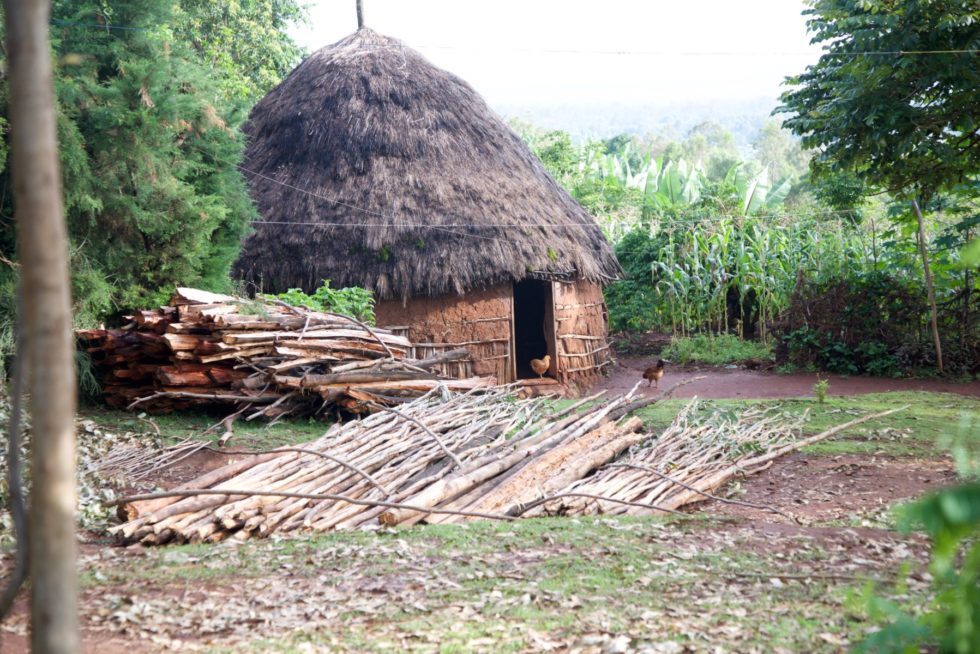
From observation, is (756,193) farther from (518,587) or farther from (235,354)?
(518,587)

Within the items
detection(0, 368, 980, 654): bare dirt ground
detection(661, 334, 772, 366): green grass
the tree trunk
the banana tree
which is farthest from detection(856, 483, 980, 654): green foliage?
the banana tree

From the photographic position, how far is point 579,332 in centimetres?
1433

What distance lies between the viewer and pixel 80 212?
8688 mm

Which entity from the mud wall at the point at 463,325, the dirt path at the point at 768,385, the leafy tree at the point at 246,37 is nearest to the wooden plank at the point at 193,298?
the mud wall at the point at 463,325

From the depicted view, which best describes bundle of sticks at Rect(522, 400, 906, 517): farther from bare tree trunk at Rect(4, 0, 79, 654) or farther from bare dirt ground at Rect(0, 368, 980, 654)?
bare tree trunk at Rect(4, 0, 79, 654)

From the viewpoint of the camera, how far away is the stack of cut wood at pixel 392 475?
5.16m

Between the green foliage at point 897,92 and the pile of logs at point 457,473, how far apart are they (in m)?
2.98

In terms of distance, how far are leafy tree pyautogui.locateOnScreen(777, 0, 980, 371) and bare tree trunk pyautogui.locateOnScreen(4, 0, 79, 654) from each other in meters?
7.96

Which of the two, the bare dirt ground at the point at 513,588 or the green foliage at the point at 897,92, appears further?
the green foliage at the point at 897,92

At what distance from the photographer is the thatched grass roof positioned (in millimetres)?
12344

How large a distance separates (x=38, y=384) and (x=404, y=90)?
1268 centimetres

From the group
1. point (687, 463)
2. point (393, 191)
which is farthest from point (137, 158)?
point (687, 463)

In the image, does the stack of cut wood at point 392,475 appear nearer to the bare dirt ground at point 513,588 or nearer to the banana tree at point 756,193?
the bare dirt ground at point 513,588

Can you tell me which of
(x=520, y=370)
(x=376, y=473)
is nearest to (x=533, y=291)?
(x=520, y=370)
